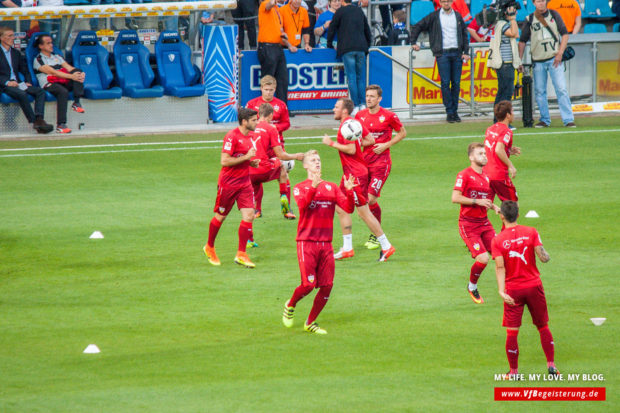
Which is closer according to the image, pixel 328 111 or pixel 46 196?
pixel 46 196

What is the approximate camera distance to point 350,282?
1225cm

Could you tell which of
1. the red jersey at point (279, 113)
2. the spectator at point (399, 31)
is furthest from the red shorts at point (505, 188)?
the spectator at point (399, 31)

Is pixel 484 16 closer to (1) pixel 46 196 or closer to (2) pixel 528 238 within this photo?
(1) pixel 46 196

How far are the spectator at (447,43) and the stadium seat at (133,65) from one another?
21.2 feet

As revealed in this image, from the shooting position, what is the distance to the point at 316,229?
33.1 feet

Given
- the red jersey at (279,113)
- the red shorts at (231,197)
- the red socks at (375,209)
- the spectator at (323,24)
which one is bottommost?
the red socks at (375,209)

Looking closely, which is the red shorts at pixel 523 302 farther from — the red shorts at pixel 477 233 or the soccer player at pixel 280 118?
the soccer player at pixel 280 118

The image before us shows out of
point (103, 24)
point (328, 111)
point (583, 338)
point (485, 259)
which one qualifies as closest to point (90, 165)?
point (103, 24)

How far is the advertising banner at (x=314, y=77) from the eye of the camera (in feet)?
80.7

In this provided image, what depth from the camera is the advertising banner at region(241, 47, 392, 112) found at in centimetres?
2459

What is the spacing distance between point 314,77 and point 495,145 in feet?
39.5

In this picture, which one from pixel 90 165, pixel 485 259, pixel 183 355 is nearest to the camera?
pixel 183 355

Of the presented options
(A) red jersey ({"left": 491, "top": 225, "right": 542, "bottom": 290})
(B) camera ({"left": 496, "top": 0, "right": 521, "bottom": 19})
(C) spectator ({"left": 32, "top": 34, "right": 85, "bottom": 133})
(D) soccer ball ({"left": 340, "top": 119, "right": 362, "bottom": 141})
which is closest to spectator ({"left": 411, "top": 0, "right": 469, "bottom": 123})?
(B) camera ({"left": 496, "top": 0, "right": 521, "bottom": 19})

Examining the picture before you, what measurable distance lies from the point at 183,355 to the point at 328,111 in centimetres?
1652
